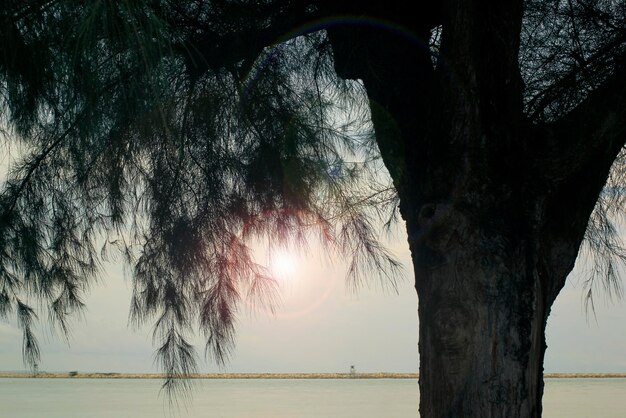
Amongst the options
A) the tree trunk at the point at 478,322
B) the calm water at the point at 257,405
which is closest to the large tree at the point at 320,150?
the tree trunk at the point at 478,322

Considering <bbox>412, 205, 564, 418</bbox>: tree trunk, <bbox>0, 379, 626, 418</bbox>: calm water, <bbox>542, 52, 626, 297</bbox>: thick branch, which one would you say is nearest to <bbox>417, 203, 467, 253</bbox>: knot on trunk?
<bbox>412, 205, 564, 418</bbox>: tree trunk

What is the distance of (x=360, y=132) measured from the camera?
2961mm

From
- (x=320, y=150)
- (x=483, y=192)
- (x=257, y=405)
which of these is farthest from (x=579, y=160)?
(x=257, y=405)

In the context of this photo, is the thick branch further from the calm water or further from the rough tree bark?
the calm water

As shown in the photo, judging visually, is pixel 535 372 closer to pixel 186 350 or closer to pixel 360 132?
pixel 360 132

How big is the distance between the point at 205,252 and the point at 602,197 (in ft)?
5.58

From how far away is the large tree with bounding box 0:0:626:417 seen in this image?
204 cm

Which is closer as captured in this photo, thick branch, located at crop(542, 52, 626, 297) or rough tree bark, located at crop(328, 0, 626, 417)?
rough tree bark, located at crop(328, 0, 626, 417)

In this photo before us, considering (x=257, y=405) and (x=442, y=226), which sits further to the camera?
(x=257, y=405)

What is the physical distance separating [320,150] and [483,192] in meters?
0.80

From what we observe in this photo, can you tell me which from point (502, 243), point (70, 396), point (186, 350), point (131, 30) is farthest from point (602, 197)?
point (70, 396)

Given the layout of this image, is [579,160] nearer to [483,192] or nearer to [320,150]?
[483,192]

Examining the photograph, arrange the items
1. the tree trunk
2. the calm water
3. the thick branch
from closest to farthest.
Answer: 1. the tree trunk
2. the thick branch
3. the calm water

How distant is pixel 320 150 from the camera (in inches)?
109
